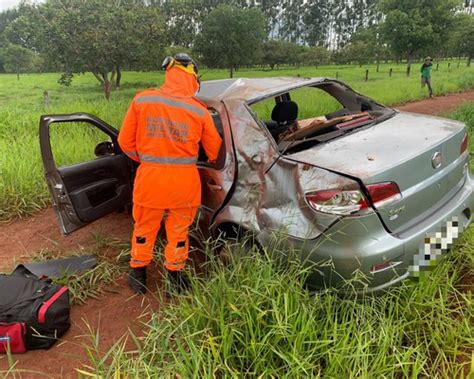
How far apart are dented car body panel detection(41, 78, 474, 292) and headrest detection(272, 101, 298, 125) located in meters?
0.69

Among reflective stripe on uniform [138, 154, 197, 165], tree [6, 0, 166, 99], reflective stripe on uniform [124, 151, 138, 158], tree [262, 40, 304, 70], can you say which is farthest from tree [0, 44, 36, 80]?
reflective stripe on uniform [138, 154, 197, 165]

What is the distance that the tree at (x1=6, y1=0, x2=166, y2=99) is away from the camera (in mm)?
18234

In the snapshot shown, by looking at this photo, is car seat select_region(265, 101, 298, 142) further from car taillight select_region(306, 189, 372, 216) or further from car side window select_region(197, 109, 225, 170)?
car taillight select_region(306, 189, 372, 216)

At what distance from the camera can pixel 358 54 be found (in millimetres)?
56531

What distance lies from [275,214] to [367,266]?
0.60 m

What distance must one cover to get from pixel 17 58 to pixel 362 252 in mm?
64754

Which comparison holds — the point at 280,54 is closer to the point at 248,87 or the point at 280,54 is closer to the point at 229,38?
the point at 229,38

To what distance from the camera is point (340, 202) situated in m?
1.99

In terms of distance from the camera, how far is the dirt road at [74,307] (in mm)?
2229

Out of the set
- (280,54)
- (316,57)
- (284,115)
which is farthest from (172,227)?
(316,57)

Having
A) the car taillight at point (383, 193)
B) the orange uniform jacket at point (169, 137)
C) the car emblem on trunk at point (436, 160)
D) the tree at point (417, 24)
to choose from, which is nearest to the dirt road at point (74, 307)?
the orange uniform jacket at point (169, 137)

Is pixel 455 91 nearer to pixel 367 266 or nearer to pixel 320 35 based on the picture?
pixel 367 266

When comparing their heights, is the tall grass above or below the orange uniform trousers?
below

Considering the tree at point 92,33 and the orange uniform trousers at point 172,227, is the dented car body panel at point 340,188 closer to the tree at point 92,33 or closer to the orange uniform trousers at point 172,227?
the orange uniform trousers at point 172,227
